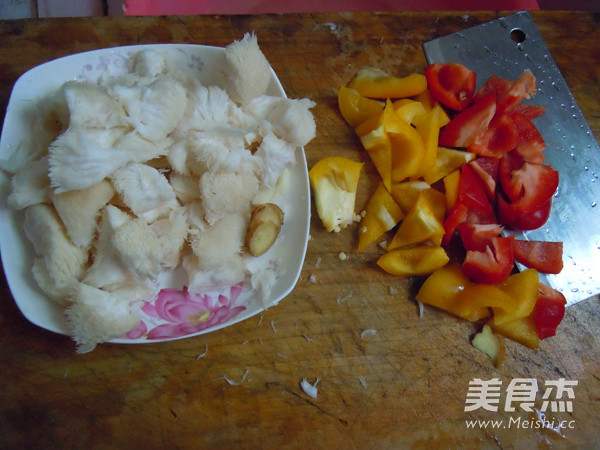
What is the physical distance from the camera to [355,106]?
1.08 metres

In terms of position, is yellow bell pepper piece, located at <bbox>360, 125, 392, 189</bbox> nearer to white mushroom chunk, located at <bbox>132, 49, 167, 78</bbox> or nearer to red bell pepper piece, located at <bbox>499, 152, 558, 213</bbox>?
red bell pepper piece, located at <bbox>499, 152, 558, 213</bbox>

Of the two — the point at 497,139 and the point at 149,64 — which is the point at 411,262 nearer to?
the point at 497,139

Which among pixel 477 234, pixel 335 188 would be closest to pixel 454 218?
pixel 477 234

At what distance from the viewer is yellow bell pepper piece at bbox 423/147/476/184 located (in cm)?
106

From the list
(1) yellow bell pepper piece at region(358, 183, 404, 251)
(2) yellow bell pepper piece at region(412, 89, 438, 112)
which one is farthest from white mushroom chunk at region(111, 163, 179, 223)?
(2) yellow bell pepper piece at region(412, 89, 438, 112)

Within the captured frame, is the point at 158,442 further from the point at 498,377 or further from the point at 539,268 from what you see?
the point at 539,268


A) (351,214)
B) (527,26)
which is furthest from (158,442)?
(527,26)

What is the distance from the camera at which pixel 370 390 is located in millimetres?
959

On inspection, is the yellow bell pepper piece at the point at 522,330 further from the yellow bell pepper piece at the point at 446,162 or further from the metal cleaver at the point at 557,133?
the yellow bell pepper piece at the point at 446,162

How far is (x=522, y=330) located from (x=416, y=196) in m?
0.39

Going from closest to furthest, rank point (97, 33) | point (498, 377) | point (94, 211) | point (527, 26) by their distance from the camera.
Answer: point (94, 211), point (498, 377), point (97, 33), point (527, 26)

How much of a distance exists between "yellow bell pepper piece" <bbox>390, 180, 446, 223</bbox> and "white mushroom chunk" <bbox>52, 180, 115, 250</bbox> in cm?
63

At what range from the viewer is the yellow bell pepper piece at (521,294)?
38.0 inches

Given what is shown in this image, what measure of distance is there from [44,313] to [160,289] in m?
0.21
